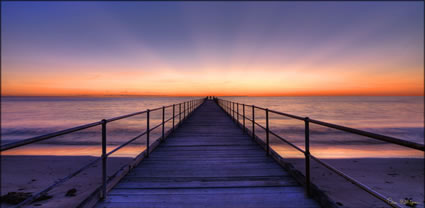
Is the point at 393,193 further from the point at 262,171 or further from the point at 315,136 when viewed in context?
the point at 315,136

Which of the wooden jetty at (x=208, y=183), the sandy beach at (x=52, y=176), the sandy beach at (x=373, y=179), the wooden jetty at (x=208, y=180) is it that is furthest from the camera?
the sandy beach at (x=52, y=176)

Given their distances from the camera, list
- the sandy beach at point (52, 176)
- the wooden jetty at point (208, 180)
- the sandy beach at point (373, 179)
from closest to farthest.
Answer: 1. the wooden jetty at point (208, 180)
2. the sandy beach at point (373, 179)
3. the sandy beach at point (52, 176)

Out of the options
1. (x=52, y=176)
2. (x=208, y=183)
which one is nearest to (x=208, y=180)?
(x=208, y=183)

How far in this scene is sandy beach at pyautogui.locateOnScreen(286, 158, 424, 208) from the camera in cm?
559

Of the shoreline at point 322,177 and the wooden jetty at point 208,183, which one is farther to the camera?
the shoreline at point 322,177

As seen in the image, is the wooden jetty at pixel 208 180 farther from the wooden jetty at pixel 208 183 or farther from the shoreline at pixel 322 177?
the shoreline at pixel 322 177

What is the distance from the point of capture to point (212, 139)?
6051 millimetres

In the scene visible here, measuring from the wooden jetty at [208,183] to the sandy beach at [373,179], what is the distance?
2137 mm

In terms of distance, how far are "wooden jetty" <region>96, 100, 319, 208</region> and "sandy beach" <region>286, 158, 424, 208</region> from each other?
2.14 m

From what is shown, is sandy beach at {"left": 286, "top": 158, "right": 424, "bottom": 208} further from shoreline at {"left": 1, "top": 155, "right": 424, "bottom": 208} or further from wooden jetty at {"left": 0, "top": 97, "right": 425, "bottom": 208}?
wooden jetty at {"left": 0, "top": 97, "right": 425, "bottom": 208}

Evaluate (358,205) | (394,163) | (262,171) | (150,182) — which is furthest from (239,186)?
(394,163)

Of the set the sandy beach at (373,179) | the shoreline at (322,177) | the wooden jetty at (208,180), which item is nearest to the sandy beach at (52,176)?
the shoreline at (322,177)

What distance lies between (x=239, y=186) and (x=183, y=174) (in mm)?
973

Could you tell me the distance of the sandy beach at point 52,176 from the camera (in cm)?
571
